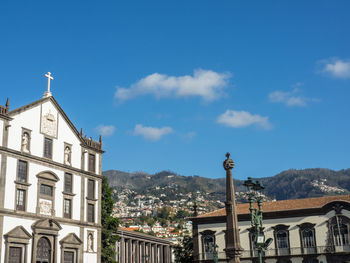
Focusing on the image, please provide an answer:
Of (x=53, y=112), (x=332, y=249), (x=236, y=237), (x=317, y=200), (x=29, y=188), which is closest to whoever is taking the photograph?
(x=236, y=237)

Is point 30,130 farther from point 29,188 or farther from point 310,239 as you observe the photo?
point 310,239

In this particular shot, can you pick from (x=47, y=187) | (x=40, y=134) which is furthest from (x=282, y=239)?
(x=40, y=134)

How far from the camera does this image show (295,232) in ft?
153

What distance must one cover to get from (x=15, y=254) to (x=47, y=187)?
225 inches

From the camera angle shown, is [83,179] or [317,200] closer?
[83,179]

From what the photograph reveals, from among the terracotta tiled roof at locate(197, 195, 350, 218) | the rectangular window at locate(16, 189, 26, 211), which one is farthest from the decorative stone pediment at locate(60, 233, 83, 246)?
the terracotta tiled roof at locate(197, 195, 350, 218)

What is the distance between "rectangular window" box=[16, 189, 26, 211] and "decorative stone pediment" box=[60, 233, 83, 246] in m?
4.74

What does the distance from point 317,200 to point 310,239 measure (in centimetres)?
450

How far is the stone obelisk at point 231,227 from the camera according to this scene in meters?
20.6

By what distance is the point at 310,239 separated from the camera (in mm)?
45969

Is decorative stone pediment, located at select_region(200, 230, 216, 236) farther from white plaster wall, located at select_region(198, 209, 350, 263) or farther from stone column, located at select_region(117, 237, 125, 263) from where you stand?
stone column, located at select_region(117, 237, 125, 263)

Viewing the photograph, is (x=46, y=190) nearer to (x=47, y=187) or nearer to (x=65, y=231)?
(x=47, y=187)

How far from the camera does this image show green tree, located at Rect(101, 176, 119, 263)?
44531mm

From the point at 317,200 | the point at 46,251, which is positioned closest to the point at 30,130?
the point at 46,251
